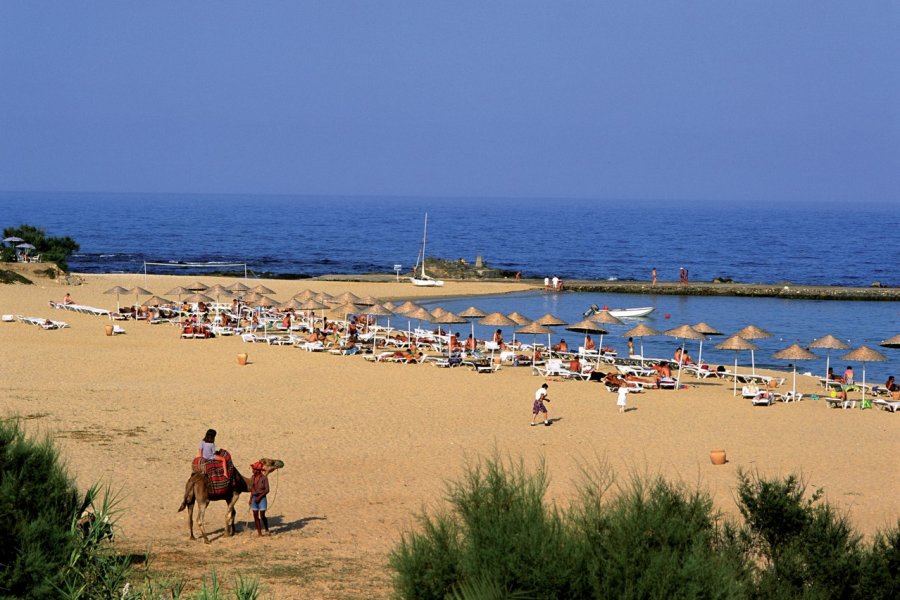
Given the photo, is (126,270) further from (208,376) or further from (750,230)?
(750,230)

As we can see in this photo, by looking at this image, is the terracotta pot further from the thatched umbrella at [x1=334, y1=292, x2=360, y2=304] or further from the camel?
the thatched umbrella at [x1=334, y1=292, x2=360, y2=304]

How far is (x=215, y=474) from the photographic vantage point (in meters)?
11.2

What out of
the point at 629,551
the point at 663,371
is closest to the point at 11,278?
the point at 663,371

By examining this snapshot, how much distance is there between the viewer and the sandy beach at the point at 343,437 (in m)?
11.7

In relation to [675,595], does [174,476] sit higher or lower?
lower

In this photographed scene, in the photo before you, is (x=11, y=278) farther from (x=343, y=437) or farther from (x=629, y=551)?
(x=629, y=551)

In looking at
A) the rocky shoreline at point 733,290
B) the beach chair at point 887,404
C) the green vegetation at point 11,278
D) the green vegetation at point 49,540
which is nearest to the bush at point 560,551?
the green vegetation at point 49,540

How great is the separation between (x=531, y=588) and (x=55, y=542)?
11.7 ft

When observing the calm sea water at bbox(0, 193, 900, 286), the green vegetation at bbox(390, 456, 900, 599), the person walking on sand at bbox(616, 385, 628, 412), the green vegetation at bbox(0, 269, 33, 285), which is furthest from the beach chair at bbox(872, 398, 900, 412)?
the calm sea water at bbox(0, 193, 900, 286)

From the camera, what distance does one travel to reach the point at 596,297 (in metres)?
49.1

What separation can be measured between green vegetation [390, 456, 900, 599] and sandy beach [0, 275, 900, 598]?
234cm

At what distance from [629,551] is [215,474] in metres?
5.73

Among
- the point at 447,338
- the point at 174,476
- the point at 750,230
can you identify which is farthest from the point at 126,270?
the point at 750,230

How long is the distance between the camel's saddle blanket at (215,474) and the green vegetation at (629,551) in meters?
3.92
